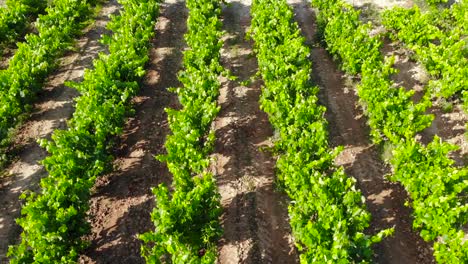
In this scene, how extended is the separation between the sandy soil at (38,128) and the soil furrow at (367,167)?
11.7 m

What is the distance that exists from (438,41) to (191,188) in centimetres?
1619

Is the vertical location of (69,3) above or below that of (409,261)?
above

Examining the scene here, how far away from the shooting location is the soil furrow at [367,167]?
1248 cm

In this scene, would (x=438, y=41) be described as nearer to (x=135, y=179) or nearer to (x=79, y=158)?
(x=135, y=179)

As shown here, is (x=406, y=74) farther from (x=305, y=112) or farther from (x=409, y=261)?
(x=409, y=261)

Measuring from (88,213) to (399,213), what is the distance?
10.7 m

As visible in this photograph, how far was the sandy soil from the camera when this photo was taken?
13859 millimetres

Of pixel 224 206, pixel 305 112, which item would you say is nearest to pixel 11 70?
pixel 224 206

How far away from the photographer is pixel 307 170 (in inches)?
480

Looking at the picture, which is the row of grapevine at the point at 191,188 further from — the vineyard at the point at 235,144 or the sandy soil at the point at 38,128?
the sandy soil at the point at 38,128

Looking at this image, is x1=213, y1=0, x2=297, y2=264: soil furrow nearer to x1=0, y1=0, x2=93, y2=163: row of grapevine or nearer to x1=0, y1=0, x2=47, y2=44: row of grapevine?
x1=0, y1=0, x2=93, y2=163: row of grapevine

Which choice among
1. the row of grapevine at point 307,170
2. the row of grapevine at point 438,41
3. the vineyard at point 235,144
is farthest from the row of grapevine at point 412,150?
the row of grapevine at point 438,41

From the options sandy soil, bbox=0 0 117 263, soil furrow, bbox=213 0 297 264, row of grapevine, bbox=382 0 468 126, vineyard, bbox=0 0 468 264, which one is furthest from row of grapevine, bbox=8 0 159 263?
row of grapevine, bbox=382 0 468 126

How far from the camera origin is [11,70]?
1738 centimetres
